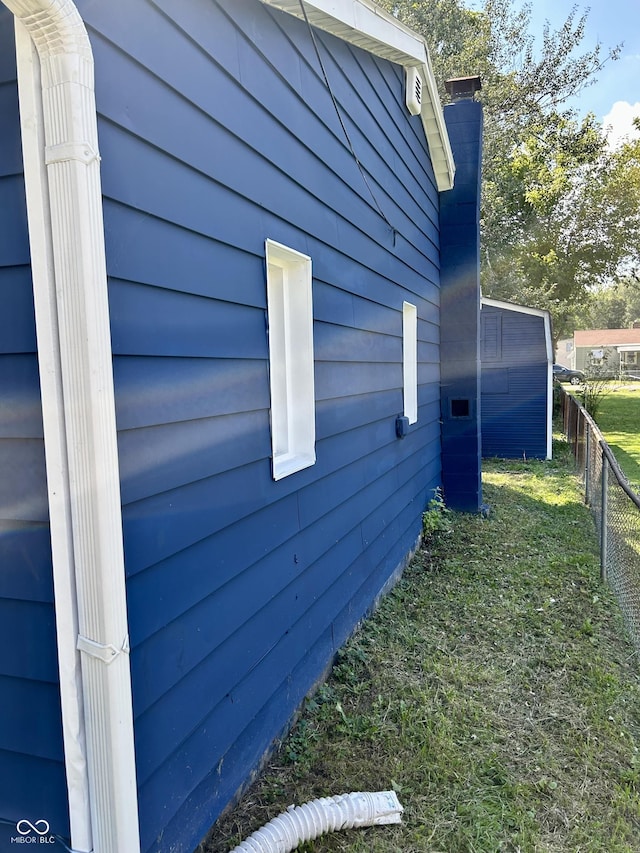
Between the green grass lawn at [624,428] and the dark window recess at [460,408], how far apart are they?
3.18 m

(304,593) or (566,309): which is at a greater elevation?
(566,309)

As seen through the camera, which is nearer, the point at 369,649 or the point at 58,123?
the point at 58,123

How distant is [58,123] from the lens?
1.42 metres

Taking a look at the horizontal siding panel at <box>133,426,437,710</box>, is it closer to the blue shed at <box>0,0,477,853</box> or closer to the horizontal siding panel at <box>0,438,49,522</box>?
the blue shed at <box>0,0,477,853</box>

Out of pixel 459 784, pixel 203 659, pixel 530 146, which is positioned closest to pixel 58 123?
pixel 203 659

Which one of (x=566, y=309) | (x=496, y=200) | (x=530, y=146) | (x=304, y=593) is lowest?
(x=304, y=593)

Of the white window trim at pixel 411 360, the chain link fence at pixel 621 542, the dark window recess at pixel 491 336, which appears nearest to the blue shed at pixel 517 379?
the dark window recess at pixel 491 336

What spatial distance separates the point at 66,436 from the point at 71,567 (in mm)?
345

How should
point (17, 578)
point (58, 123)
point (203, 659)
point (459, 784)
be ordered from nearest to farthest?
point (58, 123) < point (17, 578) < point (203, 659) < point (459, 784)

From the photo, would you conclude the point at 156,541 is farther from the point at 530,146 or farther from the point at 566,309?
the point at 566,309

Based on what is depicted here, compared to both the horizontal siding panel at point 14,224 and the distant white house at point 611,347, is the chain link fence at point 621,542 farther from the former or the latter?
the distant white house at point 611,347

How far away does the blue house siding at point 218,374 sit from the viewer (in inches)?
65.9

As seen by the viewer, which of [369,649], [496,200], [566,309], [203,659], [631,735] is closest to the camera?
[203,659]

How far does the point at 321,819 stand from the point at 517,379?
9.87 meters
